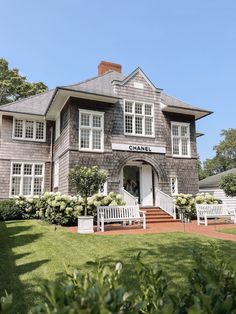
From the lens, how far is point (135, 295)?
1.61 metres

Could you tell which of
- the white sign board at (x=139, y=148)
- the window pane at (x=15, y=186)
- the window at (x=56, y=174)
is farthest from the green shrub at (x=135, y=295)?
the window pane at (x=15, y=186)

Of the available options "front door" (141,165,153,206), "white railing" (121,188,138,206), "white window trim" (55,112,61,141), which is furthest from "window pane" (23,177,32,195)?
"front door" (141,165,153,206)

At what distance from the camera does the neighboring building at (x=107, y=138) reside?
15.7m

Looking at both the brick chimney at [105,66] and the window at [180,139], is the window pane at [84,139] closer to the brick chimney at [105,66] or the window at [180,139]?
the window at [180,139]

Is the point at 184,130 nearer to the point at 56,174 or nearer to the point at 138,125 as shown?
the point at 138,125

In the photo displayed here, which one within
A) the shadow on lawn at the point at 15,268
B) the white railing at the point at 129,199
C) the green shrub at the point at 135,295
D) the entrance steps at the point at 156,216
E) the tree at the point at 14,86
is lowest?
the shadow on lawn at the point at 15,268

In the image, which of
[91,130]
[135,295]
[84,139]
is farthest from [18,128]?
[135,295]

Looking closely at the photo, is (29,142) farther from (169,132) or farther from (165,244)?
(165,244)

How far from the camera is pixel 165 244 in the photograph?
800cm

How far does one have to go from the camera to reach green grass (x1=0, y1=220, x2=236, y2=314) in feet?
15.5

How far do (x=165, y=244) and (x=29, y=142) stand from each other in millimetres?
13246

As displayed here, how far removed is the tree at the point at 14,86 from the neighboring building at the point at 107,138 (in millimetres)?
18946

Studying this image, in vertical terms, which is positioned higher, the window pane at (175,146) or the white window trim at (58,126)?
the white window trim at (58,126)

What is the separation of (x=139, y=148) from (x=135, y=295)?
50.0 feet
